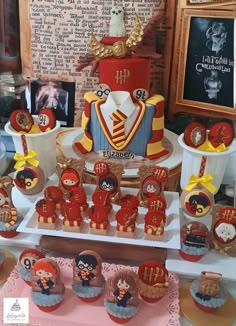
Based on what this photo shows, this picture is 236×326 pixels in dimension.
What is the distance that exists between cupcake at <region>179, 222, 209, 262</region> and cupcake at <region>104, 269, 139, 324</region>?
0.50 ft

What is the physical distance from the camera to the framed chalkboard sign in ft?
3.97

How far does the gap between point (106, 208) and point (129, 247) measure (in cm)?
9

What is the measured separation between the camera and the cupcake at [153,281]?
2.66 ft

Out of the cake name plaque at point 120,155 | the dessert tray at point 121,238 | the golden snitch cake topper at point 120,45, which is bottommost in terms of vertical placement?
the dessert tray at point 121,238

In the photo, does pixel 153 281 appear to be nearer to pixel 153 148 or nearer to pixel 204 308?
pixel 204 308

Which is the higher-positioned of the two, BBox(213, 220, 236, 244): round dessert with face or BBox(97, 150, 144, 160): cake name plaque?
BBox(97, 150, 144, 160): cake name plaque

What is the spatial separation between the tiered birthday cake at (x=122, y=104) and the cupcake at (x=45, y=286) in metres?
0.41

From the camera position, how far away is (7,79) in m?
1.39

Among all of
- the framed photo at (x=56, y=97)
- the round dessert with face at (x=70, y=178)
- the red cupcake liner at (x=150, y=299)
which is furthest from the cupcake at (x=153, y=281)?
the framed photo at (x=56, y=97)

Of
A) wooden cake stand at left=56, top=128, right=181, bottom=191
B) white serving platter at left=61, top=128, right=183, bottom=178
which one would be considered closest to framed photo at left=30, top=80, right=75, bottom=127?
white serving platter at left=61, top=128, right=183, bottom=178

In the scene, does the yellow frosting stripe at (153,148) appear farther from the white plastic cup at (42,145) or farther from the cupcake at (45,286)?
the cupcake at (45,286)

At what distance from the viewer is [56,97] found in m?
1.35

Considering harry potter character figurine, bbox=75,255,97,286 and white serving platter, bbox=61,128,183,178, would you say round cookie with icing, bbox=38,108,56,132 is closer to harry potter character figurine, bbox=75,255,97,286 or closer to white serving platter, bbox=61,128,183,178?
white serving platter, bbox=61,128,183,178

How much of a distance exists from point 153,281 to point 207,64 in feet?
2.25
